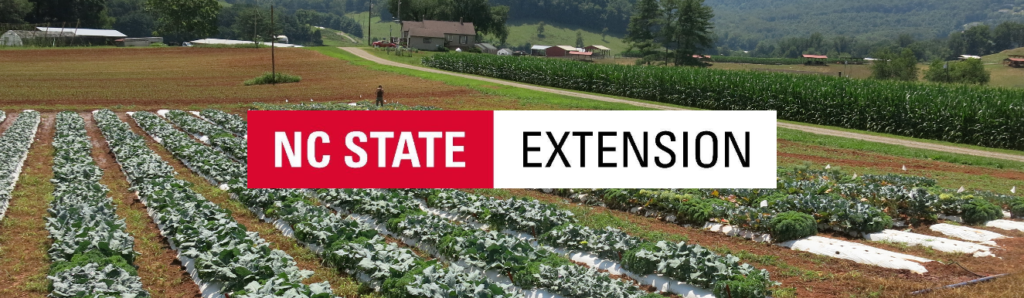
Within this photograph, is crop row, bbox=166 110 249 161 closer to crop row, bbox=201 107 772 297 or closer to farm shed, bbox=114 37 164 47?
crop row, bbox=201 107 772 297

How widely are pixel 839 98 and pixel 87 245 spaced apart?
34516 mm

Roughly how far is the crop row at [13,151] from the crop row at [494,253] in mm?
7449

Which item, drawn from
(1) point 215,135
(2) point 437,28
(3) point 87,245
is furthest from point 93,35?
(3) point 87,245

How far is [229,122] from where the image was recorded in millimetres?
28672

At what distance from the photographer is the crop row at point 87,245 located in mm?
8461

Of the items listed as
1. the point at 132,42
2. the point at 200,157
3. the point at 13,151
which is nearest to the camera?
the point at 200,157

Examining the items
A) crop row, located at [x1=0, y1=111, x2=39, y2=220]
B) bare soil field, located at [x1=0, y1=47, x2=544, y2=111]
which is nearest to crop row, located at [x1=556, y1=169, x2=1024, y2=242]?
crop row, located at [x1=0, y1=111, x2=39, y2=220]

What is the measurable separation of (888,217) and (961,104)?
22.0 meters

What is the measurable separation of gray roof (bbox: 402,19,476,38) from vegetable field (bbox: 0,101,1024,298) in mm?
90630

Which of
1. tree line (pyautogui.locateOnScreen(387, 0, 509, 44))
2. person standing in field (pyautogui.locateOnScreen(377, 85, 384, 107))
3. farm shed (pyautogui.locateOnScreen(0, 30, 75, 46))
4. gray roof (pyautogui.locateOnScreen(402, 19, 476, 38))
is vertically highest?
tree line (pyautogui.locateOnScreen(387, 0, 509, 44))

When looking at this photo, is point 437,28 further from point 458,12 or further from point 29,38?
point 29,38

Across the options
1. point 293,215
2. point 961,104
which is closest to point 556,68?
point 961,104

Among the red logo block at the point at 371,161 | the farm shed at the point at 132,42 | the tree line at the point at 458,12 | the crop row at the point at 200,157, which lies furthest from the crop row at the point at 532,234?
the farm shed at the point at 132,42

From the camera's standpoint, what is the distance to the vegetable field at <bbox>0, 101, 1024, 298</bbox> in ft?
29.8
